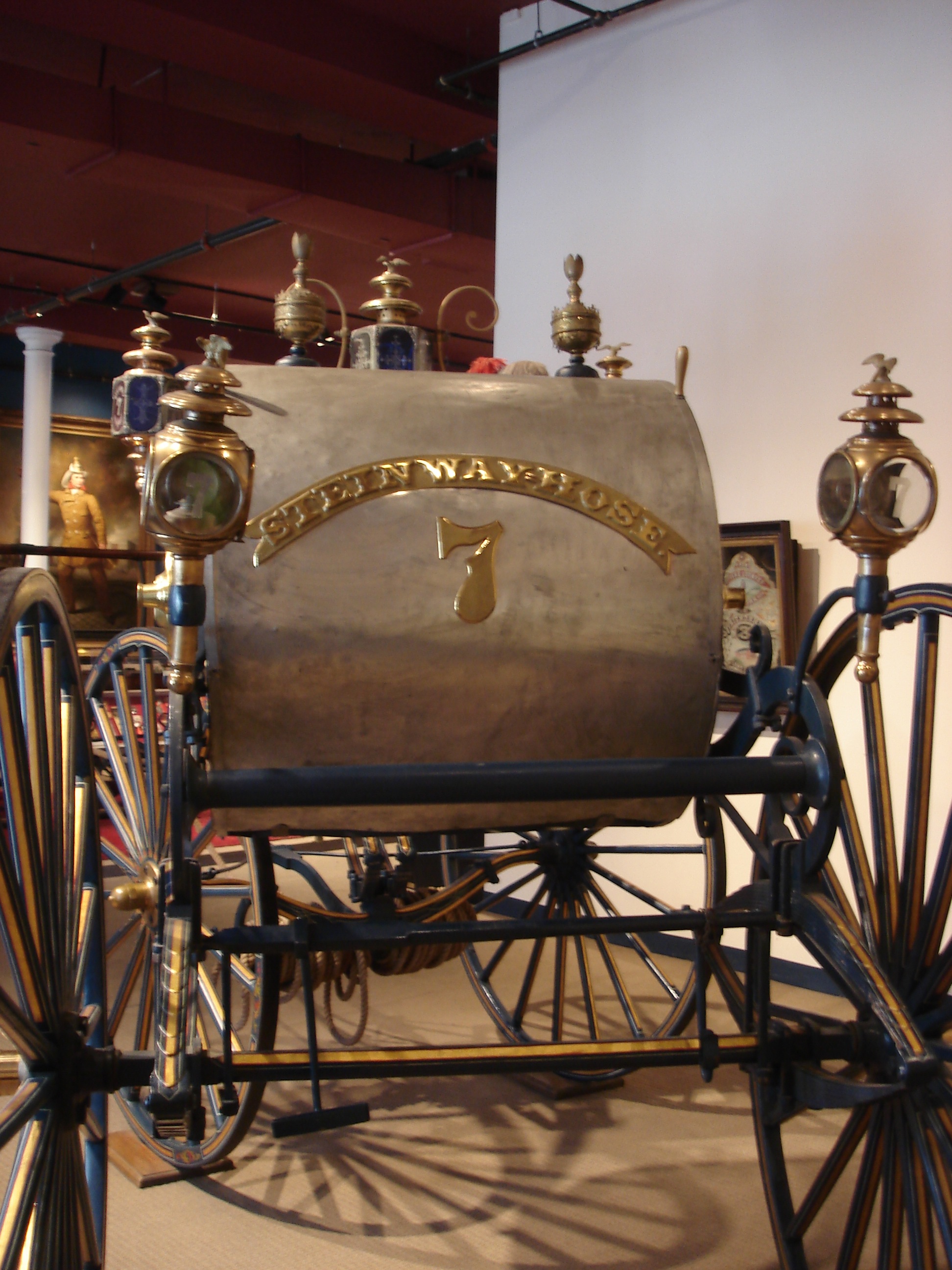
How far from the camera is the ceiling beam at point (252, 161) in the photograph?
20.1ft

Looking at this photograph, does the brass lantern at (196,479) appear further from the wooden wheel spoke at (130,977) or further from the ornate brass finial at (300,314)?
the wooden wheel spoke at (130,977)

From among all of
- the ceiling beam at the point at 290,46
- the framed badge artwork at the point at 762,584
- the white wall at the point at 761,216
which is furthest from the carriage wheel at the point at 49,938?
the ceiling beam at the point at 290,46

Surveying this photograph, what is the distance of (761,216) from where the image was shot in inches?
163

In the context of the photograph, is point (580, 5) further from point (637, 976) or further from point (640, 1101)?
point (640, 1101)

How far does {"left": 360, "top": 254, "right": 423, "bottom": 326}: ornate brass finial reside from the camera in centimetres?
261

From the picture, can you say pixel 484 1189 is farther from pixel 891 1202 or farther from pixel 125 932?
pixel 125 932

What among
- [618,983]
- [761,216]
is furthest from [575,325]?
[761,216]

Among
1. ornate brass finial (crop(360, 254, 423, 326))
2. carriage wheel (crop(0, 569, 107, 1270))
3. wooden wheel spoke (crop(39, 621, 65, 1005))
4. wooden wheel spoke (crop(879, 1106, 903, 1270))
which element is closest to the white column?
ornate brass finial (crop(360, 254, 423, 326))

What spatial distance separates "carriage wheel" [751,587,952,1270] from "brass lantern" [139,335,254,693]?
3.57 ft

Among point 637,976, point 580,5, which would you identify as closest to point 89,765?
point 637,976

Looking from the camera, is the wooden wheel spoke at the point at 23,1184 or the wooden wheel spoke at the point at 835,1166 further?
the wooden wheel spoke at the point at 835,1166

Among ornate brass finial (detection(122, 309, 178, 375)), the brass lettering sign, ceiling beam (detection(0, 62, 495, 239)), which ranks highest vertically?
ceiling beam (detection(0, 62, 495, 239))

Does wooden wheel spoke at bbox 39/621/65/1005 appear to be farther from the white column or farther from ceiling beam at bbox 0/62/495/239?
the white column

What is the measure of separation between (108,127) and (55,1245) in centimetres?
583
